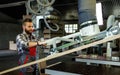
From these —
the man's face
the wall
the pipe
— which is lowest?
the wall

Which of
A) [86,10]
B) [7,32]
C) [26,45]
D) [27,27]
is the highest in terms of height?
[86,10]

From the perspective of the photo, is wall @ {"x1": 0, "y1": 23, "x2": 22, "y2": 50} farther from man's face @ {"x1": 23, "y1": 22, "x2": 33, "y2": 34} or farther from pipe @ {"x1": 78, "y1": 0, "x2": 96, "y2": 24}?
pipe @ {"x1": 78, "y1": 0, "x2": 96, "y2": 24}

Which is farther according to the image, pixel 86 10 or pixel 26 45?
pixel 26 45

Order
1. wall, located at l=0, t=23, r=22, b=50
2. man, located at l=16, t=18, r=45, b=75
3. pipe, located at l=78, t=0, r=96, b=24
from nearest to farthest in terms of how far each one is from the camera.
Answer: pipe, located at l=78, t=0, r=96, b=24 < man, located at l=16, t=18, r=45, b=75 < wall, located at l=0, t=23, r=22, b=50

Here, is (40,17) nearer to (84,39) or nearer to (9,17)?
(84,39)

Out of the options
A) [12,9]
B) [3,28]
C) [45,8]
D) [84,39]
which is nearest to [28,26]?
[45,8]

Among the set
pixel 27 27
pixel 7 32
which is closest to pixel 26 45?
pixel 27 27

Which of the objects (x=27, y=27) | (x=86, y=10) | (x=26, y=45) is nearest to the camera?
(x=86, y=10)

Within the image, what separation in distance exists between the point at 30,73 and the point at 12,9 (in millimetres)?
7822

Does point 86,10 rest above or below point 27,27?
above

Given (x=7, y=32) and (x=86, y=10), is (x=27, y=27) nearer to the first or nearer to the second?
(x=86, y=10)

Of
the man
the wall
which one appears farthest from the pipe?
the wall

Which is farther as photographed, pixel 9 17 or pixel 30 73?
pixel 9 17

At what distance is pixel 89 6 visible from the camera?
134 centimetres
